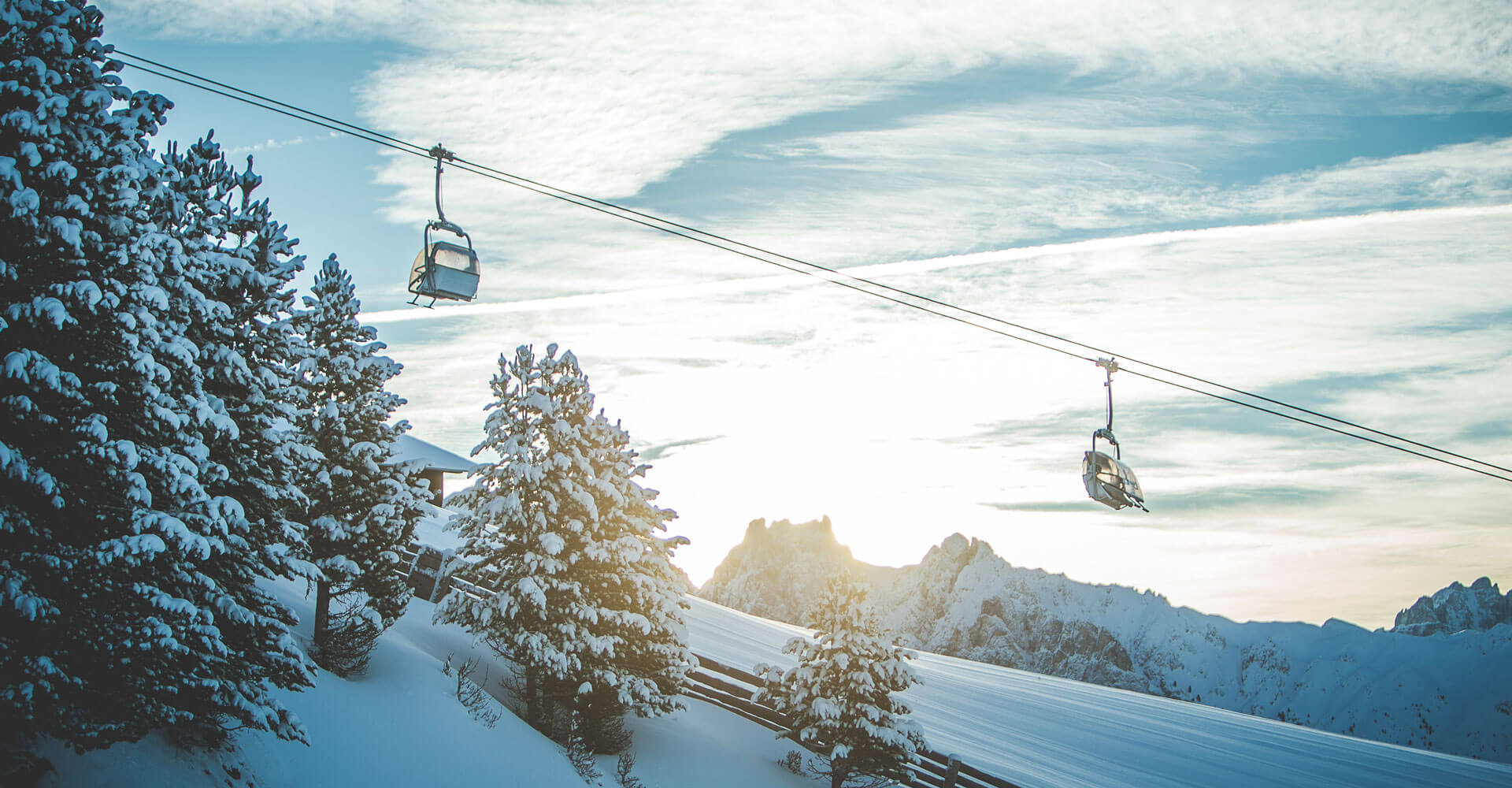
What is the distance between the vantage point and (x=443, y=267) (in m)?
12.3

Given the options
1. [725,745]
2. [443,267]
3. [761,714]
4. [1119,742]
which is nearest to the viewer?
[443,267]

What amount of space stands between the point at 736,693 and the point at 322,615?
34.1 feet

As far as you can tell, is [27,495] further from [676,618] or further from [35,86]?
[676,618]

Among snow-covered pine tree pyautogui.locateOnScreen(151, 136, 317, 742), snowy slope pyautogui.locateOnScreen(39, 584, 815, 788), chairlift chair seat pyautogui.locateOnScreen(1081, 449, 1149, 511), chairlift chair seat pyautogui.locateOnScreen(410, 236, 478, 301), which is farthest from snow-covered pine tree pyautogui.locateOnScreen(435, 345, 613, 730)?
chairlift chair seat pyautogui.locateOnScreen(1081, 449, 1149, 511)

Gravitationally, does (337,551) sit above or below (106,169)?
below

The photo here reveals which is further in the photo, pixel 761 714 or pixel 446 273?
pixel 761 714

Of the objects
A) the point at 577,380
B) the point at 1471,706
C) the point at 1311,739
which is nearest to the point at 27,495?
the point at 577,380

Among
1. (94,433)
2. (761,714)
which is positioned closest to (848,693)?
(761,714)

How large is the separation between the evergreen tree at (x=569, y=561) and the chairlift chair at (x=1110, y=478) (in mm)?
9199

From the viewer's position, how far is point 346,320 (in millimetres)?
18250

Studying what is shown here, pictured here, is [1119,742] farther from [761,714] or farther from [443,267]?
[443,267]

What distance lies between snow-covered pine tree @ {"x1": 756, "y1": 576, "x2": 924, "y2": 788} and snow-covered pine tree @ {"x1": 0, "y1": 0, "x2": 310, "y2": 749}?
1128 centimetres

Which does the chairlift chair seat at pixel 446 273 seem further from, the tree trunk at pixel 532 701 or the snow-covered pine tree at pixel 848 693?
the snow-covered pine tree at pixel 848 693

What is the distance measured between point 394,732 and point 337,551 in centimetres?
440
